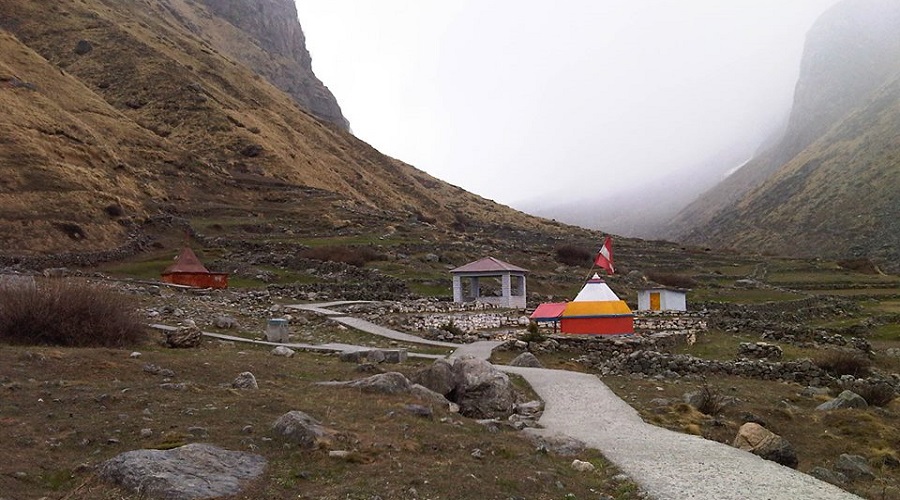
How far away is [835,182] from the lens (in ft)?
388

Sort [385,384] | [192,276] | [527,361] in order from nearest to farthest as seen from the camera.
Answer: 1. [385,384]
2. [527,361]
3. [192,276]

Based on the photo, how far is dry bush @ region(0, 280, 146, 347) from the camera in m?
15.3

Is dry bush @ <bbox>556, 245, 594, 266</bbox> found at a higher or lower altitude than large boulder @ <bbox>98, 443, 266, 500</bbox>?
higher

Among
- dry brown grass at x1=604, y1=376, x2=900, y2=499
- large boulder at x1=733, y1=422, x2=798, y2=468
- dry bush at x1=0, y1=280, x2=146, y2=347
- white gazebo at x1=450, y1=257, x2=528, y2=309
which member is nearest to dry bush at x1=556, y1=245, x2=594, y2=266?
white gazebo at x1=450, y1=257, x2=528, y2=309

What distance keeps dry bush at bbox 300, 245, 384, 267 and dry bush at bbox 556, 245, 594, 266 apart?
866 inches

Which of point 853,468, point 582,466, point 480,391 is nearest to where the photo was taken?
point 582,466

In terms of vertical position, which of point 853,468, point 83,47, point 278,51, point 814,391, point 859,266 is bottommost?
point 853,468

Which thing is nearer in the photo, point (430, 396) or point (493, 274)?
point (430, 396)

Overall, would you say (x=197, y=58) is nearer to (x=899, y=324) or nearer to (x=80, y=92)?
(x=80, y=92)

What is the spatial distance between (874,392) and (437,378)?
11.7m

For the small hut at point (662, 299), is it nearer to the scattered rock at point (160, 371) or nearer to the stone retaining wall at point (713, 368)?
the stone retaining wall at point (713, 368)

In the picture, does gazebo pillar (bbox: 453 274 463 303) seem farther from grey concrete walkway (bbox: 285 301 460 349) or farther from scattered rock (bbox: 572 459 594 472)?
scattered rock (bbox: 572 459 594 472)

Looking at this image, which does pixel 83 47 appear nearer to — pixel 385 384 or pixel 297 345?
pixel 297 345

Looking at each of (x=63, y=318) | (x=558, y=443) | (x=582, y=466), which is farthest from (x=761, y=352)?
(x=63, y=318)
